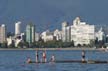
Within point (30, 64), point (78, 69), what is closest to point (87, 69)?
point (78, 69)

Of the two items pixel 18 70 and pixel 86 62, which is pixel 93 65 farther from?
pixel 18 70

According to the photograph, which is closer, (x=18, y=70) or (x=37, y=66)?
(x=18, y=70)

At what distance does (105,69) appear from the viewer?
77.4 meters

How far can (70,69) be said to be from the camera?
7806 centimetres

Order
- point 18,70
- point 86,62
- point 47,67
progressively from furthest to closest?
point 86,62
point 47,67
point 18,70

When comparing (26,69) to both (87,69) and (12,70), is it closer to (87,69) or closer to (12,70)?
(12,70)

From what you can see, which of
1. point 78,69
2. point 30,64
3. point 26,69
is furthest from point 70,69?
point 30,64

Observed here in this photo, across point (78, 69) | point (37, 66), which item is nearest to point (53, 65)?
point (37, 66)

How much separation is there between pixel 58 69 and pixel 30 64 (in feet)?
40.5

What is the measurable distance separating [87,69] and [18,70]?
363 inches

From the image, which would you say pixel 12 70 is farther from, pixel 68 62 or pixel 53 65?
pixel 68 62

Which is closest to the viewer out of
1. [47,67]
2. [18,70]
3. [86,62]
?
[18,70]

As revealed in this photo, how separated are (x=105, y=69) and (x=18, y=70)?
37.9ft

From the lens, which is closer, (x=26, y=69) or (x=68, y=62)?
(x=26, y=69)
